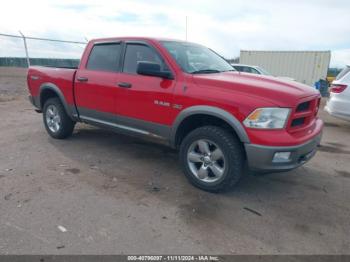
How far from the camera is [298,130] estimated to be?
3.43 m

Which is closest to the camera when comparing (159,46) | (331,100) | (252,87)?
(252,87)

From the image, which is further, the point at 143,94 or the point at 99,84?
the point at 99,84

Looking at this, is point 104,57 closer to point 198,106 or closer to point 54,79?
point 54,79

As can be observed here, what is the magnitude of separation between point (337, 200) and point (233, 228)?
5.03 feet

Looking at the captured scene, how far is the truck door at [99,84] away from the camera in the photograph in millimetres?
4566

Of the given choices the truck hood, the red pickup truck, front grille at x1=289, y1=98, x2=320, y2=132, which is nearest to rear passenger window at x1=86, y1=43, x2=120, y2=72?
the red pickup truck

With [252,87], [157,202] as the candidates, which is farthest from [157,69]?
[157,202]

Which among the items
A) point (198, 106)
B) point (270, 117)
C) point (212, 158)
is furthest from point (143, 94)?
point (270, 117)

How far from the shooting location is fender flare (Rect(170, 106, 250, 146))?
3279 millimetres

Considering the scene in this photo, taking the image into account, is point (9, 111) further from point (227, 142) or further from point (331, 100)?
point (331, 100)

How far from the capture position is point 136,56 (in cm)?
439

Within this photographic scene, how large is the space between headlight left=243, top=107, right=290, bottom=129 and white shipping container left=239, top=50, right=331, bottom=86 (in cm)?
1724

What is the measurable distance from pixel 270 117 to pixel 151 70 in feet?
5.09

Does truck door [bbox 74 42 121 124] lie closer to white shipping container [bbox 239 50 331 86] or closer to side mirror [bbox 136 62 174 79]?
side mirror [bbox 136 62 174 79]
